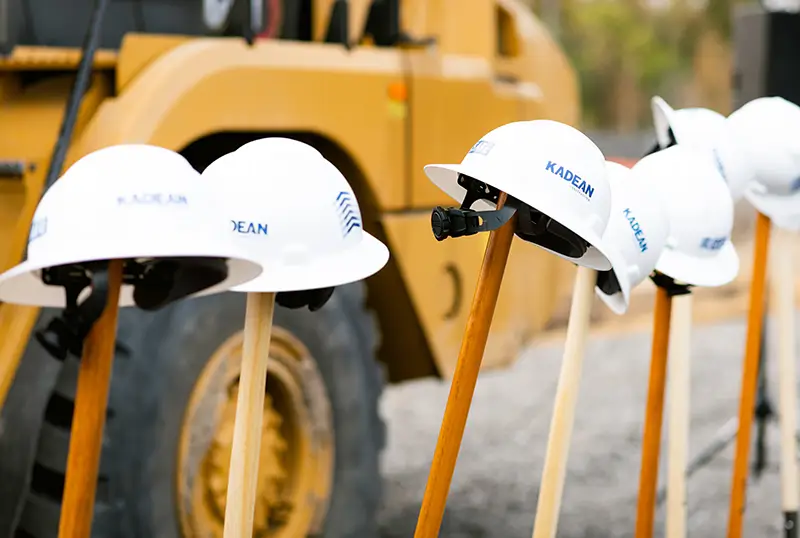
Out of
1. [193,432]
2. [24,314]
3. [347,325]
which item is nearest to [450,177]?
[24,314]

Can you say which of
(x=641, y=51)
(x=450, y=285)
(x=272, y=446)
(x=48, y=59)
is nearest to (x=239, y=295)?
(x=272, y=446)

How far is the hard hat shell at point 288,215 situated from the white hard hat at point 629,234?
1.24 feet

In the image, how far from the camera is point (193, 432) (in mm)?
3320

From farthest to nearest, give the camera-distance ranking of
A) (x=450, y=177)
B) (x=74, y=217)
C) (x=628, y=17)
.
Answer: (x=628, y=17), (x=450, y=177), (x=74, y=217)

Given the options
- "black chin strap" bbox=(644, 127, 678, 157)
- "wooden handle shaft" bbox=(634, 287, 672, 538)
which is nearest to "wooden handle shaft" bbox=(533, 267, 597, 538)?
"wooden handle shaft" bbox=(634, 287, 672, 538)

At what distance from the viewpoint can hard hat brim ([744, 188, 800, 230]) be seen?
279 cm

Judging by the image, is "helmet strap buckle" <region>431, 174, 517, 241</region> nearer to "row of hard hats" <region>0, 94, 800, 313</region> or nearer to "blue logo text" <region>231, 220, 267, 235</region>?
"row of hard hats" <region>0, 94, 800, 313</region>

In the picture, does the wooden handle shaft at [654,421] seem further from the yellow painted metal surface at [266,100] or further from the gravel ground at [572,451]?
the gravel ground at [572,451]

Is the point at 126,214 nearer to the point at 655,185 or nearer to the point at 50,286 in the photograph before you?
the point at 50,286

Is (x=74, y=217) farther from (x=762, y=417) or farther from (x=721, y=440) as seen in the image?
(x=762, y=417)

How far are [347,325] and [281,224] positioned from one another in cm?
196

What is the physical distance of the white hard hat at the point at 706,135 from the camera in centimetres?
249

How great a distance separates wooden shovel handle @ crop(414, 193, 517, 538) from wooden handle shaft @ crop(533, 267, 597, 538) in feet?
0.91

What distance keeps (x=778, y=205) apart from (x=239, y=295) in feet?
4.40
